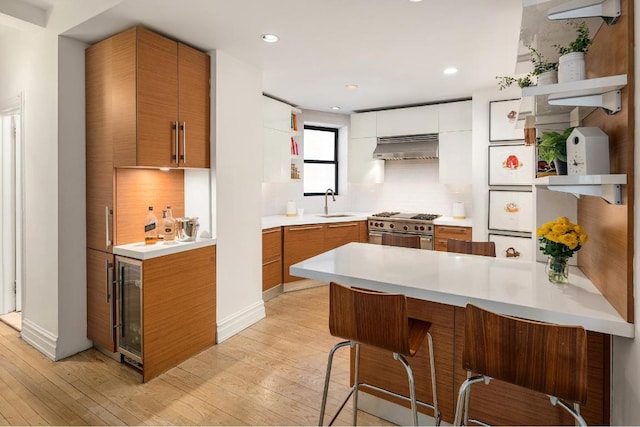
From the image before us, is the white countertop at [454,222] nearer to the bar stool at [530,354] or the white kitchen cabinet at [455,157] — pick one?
the white kitchen cabinet at [455,157]

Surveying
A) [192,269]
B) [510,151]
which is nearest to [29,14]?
[192,269]

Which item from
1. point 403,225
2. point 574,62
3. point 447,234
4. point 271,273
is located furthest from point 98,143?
point 447,234

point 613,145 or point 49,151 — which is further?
point 49,151

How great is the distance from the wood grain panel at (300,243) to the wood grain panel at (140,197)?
1555 mm

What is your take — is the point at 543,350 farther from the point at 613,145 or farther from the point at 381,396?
the point at 381,396

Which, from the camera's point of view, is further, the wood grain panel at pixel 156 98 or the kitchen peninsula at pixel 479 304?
the wood grain panel at pixel 156 98

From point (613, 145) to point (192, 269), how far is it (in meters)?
2.67

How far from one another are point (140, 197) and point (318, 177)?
124 inches

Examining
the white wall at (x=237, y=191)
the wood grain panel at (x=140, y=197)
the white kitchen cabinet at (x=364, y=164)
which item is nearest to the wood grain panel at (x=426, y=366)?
the white wall at (x=237, y=191)

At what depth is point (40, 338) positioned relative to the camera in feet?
9.75

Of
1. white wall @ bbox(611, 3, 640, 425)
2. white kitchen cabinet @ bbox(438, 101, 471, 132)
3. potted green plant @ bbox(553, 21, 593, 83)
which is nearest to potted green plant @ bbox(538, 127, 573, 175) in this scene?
potted green plant @ bbox(553, 21, 593, 83)

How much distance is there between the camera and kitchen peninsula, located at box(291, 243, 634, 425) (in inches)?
58.5

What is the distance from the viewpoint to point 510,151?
415 centimetres

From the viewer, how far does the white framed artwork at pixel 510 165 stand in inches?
160
